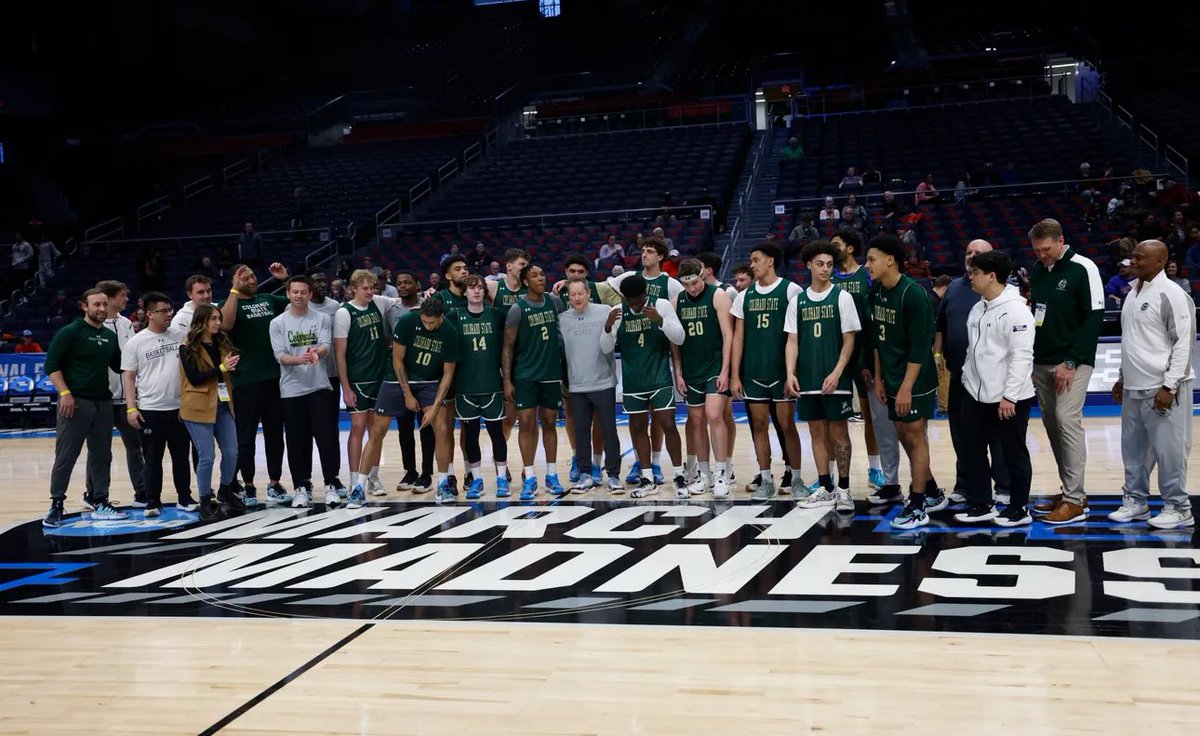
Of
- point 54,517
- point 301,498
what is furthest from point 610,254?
point 54,517

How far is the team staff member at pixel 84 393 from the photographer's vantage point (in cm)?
733

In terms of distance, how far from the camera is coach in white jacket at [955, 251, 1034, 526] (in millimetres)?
5789

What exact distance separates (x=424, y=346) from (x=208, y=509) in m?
1.95

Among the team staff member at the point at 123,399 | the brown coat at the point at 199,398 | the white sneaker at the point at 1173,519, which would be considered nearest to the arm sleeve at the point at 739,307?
the white sneaker at the point at 1173,519

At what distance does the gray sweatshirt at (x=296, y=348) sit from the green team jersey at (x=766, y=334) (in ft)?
10.3

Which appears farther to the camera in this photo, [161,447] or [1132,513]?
[161,447]

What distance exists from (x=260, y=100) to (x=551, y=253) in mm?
17124

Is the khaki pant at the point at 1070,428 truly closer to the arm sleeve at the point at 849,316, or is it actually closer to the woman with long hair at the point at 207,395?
the arm sleeve at the point at 849,316

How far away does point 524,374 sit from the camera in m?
7.71

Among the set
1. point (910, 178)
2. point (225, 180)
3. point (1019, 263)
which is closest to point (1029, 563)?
point (1019, 263)

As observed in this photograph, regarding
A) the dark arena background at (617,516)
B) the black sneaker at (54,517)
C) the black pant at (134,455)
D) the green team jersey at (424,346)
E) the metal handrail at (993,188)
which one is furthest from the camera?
the metal handrail at (993,188)

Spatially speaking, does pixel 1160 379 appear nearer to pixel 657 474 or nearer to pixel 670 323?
pixel 670 323

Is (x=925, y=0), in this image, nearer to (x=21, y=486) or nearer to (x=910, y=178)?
(x=910, y=178)

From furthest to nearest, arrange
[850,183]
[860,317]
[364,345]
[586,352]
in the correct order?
1. [850,183]
2. [364,345]
3. [586,352]
4. [860,317]
